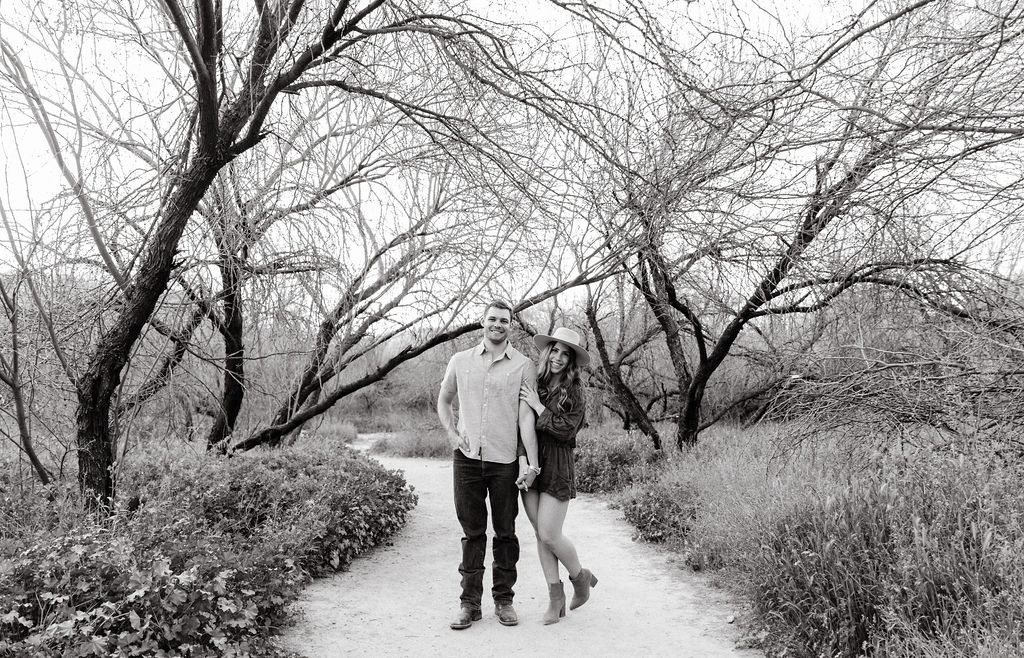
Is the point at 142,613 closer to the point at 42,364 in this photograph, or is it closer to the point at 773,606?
the point at 42,364

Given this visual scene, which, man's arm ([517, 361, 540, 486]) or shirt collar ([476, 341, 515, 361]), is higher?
shirt collar ([476, 341, 515, 361])

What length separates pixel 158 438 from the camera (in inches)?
327

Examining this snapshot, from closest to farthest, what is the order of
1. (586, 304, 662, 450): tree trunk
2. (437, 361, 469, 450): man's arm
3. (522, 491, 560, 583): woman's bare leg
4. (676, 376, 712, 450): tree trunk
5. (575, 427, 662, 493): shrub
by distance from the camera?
1. (522, 491, 560, 583): woman's bare leg
2. (437, 361, 469, 450): man's arm
3. (676, 376, 712, 450): tree trunk
4. (575, 427, 662, 493): shrub
5. (586, 304, 662, 450): tree trunk

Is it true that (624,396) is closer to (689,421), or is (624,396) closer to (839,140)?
(689,421)

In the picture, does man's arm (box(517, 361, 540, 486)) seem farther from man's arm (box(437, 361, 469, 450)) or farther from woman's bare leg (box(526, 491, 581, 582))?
man's arm (box(437, 361, 469, 450))

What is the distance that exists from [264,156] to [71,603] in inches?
133

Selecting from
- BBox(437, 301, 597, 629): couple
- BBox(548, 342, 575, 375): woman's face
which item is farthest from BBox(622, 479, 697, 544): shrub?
BBox(548, 342, 575, 375): woman's face

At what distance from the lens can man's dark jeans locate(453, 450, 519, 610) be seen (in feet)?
15.9

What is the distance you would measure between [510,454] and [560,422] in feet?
1.30

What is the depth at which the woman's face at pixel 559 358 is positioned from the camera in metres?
4.93

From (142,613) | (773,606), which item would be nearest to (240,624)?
(142,613)

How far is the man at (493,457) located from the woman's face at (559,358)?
0.47 ft

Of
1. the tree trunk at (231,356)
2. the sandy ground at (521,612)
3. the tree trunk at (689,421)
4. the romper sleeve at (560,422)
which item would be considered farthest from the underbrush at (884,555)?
the tree trunk at (689,421)

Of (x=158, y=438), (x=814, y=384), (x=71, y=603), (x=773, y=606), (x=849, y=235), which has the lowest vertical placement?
(x=773, y=606)
